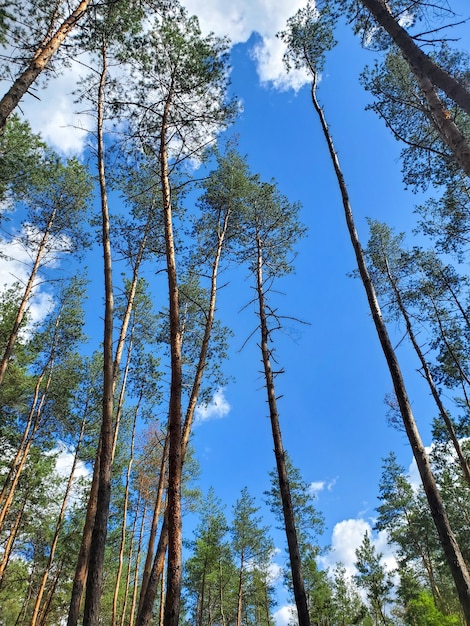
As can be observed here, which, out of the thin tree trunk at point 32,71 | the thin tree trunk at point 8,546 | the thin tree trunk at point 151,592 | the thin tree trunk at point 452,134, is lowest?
the thin tree trunk at point 151,592

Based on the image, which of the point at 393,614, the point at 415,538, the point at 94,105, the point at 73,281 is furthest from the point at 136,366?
the point at 393,614

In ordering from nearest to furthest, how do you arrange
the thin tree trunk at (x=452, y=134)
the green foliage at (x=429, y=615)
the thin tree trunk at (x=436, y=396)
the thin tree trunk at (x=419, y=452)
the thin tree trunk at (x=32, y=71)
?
the thin tree trunk at (x=419, y=452) → the thin tree trunk at (x=452, y=134) → the thin tree trunk at (x=32, y=71) → the thin tree trunk at (x=436, y=396) → the green foliage at (x=429, y=615)

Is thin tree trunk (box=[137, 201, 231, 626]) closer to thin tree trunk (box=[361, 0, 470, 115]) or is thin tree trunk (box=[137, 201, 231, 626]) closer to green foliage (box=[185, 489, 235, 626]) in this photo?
thin tree trunk (box=[361, 0, 470, 115])

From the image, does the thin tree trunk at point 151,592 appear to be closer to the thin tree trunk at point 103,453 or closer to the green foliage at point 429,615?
the thin tree trunk at point 103,453

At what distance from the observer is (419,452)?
5035 millimetres

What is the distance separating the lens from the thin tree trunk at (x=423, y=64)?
4.16 metres

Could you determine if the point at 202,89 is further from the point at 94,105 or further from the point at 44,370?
the point at 44,370

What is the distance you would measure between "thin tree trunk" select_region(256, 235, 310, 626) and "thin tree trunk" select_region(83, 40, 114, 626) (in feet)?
10.4

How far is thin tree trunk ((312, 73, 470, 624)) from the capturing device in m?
4.11

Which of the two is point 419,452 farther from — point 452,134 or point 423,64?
point 423,64

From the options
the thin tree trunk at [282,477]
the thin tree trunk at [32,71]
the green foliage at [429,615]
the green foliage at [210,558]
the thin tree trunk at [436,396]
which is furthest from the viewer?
the green foliage at [210,558]

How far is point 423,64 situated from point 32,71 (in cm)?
582

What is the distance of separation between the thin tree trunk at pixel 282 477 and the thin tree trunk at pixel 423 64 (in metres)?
5.97

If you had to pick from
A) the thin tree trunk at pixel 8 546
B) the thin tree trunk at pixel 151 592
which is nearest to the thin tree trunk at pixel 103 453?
the thin tree trunk at pixel 151 592
